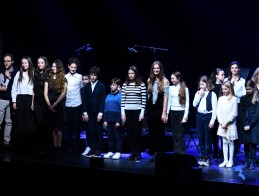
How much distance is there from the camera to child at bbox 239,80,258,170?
5762mm

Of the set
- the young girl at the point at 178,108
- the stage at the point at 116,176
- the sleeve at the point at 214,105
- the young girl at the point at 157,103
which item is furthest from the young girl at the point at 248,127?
the young girl at the point at 157,103

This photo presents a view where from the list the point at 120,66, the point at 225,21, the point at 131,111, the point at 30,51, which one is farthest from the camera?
the point at 120,66

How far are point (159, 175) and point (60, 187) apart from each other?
153 centimetres

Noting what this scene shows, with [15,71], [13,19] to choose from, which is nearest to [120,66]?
[13,19]

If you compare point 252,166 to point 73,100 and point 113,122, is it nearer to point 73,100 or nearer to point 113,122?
point 113,122

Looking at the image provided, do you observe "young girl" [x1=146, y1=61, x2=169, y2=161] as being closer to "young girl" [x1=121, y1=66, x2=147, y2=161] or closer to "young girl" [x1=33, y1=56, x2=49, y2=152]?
"young girl" [x1=121, y1=66, x2=147, y2=161]

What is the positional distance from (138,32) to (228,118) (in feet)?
16.8

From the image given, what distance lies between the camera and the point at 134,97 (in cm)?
636

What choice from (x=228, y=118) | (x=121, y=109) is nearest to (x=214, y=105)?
(x=228, y=118)

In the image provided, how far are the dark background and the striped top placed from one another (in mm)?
3266

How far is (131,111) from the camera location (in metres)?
6.38

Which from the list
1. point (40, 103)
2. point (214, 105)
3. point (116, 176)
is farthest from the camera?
point (40, 103)

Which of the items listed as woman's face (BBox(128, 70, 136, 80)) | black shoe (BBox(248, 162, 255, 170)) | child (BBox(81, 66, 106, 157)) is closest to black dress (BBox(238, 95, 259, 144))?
black shoe (BBox(248, 162, 255, 170))

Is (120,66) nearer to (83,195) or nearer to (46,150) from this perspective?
(46,150)
